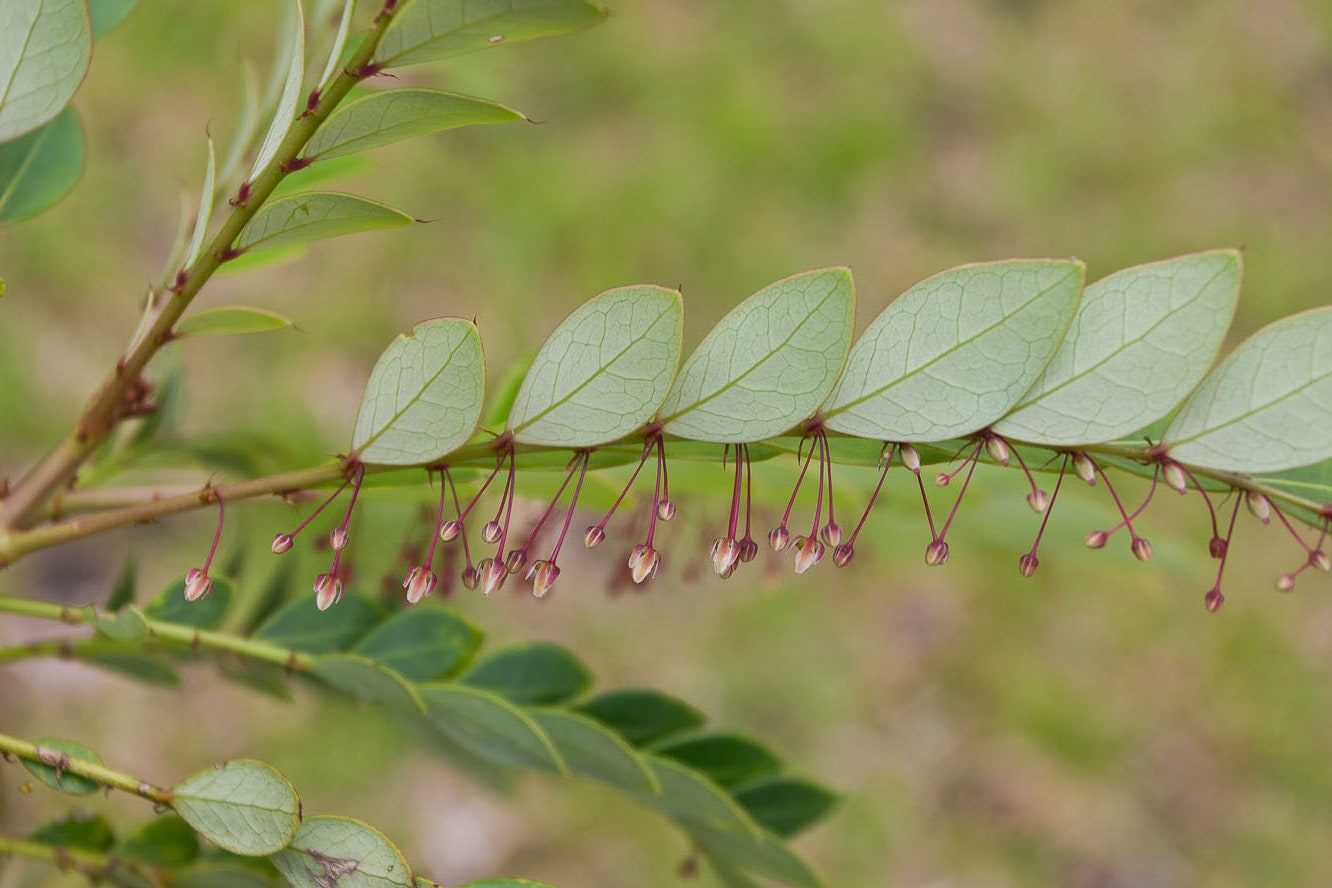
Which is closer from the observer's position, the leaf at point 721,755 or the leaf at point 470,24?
the leaf at point 470,24

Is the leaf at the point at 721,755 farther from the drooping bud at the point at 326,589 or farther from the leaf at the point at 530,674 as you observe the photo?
the drooping bud at the point at 326,589

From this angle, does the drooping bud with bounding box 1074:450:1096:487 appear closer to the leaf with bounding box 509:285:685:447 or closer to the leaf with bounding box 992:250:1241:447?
the leaf with bounding box 992:250:1241:447

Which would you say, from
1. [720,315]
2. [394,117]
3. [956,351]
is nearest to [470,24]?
[394,117]

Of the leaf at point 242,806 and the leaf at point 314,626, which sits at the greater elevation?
the leaf at point 242,806

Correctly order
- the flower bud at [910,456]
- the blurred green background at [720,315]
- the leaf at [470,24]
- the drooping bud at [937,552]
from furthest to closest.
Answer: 1. the blurred green background at [720,315]
2. the drooping bud at [937,552]
3. the flower bud at [910,456]
4. the leaf at [470,24]

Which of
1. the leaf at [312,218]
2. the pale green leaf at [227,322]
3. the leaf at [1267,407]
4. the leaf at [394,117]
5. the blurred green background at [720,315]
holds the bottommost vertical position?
the blurred green background at [720,315]

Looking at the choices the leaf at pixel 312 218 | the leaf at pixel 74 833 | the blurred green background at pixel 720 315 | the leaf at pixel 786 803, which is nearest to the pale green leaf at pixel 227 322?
the leaf at pixel 312 218

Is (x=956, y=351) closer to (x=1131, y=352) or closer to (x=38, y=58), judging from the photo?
(x=1131, y=352)
